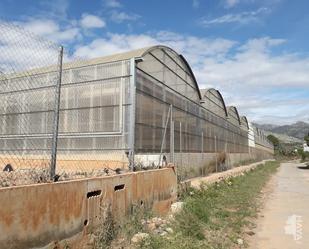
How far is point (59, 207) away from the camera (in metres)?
5.69

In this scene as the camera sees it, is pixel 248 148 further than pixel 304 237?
Yes

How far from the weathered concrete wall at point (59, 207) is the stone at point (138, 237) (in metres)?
0.66

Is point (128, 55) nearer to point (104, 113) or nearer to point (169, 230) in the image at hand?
point (104, 113)

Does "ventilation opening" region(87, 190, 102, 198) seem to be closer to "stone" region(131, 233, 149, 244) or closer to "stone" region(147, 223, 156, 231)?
"stone" region(131, 233, 149, 244)

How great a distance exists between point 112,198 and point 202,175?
1453 centimetres

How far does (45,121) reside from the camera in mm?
14828

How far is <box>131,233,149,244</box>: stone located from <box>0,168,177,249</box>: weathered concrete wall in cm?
66

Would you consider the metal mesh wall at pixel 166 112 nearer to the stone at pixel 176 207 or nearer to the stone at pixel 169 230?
the stone at pixel 176 207

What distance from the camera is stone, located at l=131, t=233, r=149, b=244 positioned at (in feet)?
22.2

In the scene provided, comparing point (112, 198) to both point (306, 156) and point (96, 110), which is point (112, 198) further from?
point (306, 156)

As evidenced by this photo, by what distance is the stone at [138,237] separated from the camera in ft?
22.2

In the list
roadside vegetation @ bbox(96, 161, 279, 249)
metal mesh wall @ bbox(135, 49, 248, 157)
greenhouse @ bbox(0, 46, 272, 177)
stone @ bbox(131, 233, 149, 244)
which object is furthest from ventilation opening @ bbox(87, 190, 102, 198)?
metal mesh wall @ bbox(135, 49, 248, 157)

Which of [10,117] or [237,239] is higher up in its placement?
[10,117]

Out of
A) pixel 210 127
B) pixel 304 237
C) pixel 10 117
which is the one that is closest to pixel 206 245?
pixel 304 237
